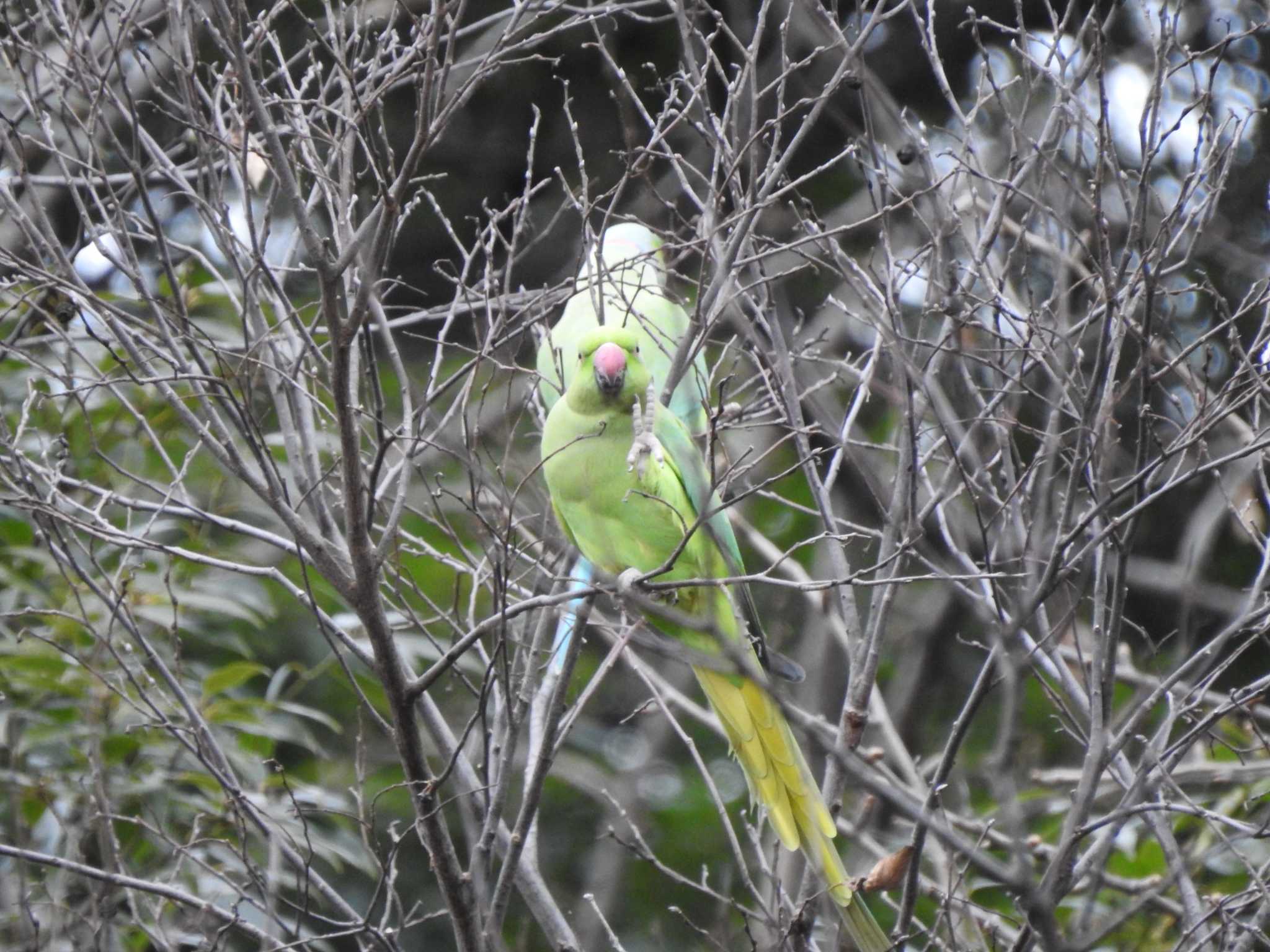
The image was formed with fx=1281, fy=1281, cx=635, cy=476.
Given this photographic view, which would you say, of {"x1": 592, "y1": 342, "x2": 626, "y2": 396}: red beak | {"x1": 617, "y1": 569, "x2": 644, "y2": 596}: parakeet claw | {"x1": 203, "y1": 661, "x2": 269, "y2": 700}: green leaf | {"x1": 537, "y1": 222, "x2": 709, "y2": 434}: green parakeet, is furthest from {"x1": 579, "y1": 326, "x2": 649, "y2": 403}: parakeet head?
{"x1": 203, "y1": 661, "x2": 269, "y2": 700}: green leaf

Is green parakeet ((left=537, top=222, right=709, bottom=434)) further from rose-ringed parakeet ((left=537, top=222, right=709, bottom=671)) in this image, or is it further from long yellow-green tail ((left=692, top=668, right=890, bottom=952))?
long yellow-green tail ((left=692, top=668, right=890, bottom=952))

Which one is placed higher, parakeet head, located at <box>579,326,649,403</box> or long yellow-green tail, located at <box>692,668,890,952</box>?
parakeet head, located at <box>579,326,649,403</box>

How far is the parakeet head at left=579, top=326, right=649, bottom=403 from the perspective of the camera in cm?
313

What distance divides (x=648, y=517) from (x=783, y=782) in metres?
0.74

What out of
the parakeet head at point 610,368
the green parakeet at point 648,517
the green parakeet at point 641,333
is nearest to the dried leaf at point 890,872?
the green parakeet at point 648,517

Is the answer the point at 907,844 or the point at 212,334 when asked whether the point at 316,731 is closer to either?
the point at 212,334

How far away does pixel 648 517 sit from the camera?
3.28 m

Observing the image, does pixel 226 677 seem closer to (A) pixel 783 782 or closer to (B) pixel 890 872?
(A) pixel 783 782

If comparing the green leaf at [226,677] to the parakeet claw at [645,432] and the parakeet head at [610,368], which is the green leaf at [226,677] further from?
the parakeet claw at [645,432]

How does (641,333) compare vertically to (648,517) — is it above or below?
above

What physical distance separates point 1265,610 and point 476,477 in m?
1.46

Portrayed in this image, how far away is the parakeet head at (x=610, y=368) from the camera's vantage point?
313 cm

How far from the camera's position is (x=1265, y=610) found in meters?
2.26

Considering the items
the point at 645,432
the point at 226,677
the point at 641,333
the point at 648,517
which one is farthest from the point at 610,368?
the point at 226,677
